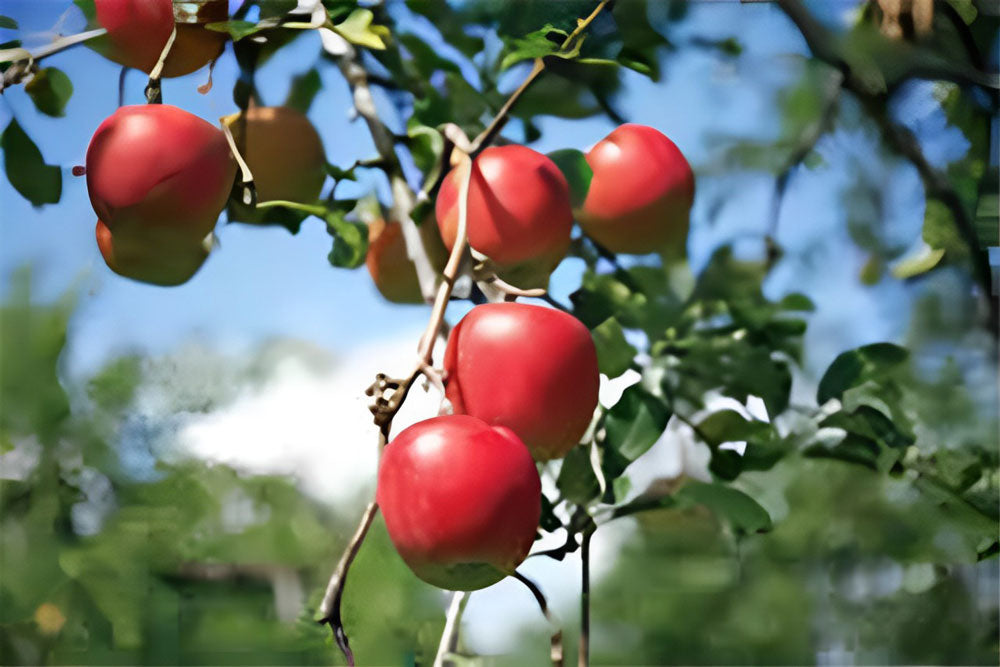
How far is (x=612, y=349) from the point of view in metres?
0.49

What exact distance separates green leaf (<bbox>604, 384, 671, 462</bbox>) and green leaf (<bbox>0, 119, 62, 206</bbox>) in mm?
354

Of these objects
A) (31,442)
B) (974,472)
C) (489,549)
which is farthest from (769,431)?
(31,442)

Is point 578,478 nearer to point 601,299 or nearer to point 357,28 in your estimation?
point 601,299

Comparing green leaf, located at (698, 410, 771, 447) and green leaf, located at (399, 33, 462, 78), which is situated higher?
green leaf, located at (399, 33, 462, 78)

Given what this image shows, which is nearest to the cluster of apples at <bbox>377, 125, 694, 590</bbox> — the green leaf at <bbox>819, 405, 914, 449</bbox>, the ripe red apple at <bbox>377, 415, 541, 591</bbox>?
the ripe red apple at <bbox>377, 415, 541, 591</bbox>

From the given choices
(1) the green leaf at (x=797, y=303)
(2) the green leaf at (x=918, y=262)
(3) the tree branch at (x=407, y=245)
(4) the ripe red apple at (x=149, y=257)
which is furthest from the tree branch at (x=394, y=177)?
(2) the green leaf at (x=918, y=262)

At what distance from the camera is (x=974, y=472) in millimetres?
573

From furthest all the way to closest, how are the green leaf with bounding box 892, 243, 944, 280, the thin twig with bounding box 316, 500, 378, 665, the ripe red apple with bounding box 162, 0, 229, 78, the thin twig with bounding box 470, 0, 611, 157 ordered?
the green leaf with bounding box 892, 243, 944, 280, the ripe red apple with bounding box 162, 0, 229, 78, the thin twig with bounding box 470, 0, 611, 157, the thin twig with bounding box 316, 500, 378, 665

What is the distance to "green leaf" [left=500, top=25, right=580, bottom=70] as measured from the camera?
0.46 metres

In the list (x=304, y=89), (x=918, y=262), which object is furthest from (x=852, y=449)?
(x=304, y=89)

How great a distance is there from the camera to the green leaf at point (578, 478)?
0.47 m

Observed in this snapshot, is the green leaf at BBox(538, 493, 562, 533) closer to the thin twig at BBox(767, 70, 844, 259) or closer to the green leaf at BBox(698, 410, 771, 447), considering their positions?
the green leaf at BBox(698, 410, 771, 447)

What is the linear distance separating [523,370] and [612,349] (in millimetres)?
175

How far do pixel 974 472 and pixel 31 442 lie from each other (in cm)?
59
